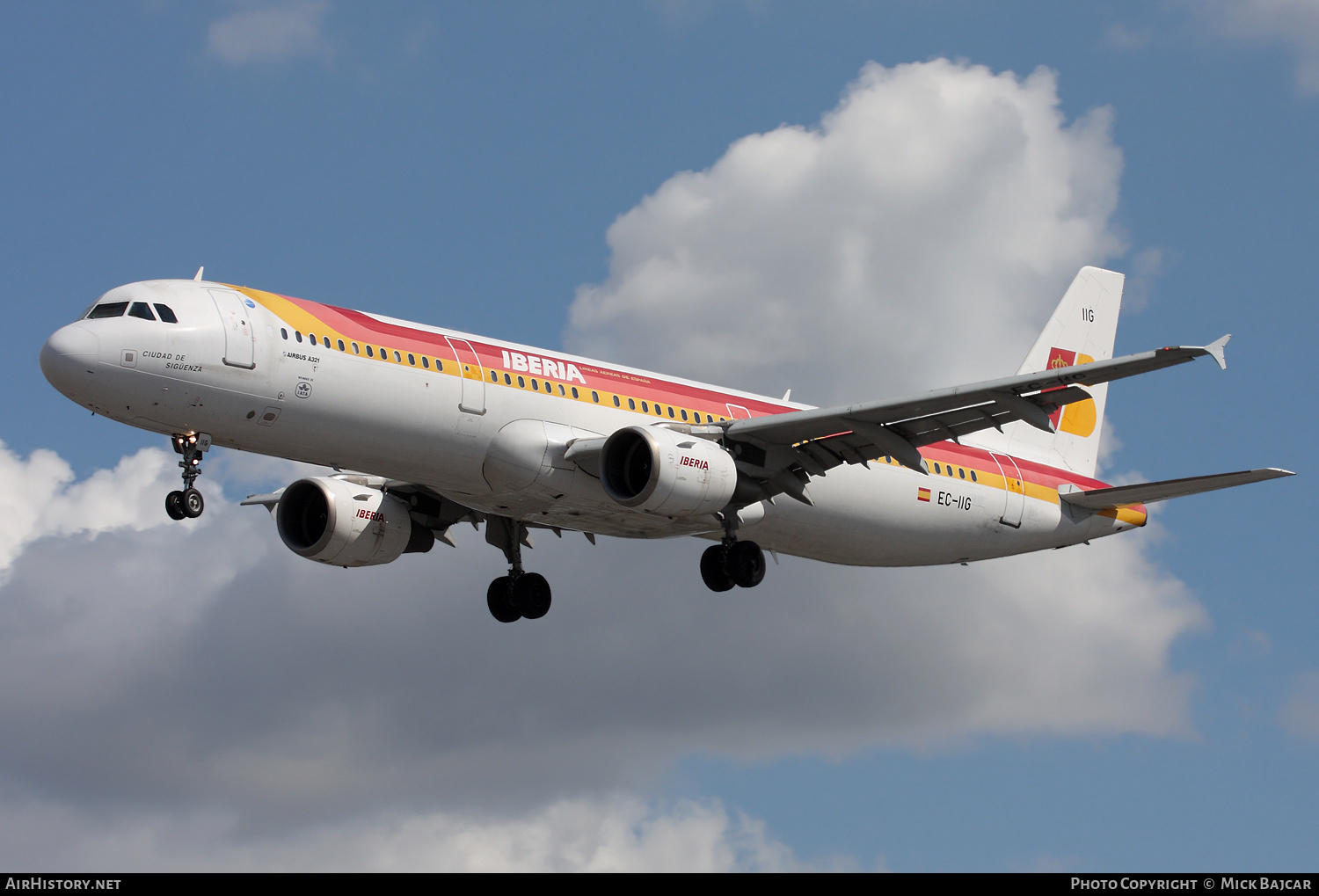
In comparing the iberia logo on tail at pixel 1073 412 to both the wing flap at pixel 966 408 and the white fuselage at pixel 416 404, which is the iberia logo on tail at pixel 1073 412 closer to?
the white fuselage at pixel 416 404

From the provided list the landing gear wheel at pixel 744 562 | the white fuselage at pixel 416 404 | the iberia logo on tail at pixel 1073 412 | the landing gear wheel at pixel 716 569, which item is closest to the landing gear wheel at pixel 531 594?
→ the white fuselage at pixel 416 404

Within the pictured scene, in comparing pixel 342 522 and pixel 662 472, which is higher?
pixel 342 522

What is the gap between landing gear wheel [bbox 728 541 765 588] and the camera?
34.2 m

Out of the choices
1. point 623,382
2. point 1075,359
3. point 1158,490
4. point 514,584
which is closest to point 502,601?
point 514,584

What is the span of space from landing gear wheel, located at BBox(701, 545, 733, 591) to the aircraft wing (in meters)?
2.25

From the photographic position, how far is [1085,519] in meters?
41.2

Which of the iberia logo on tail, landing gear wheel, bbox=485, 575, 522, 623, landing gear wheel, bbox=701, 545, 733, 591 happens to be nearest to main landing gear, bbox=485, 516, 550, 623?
landing gear wheel, bbox=485, 575, 522, 623

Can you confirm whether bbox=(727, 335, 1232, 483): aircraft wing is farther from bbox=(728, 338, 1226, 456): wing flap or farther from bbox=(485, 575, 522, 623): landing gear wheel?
bbox=(485, 575, 522, 623): landing gear wheel

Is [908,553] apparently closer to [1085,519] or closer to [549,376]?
[1085,519]

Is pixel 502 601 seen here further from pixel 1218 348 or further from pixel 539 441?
pixel 1218 348

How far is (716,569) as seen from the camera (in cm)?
3466

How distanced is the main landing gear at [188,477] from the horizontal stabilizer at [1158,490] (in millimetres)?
22210

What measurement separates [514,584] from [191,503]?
12.1 metres
